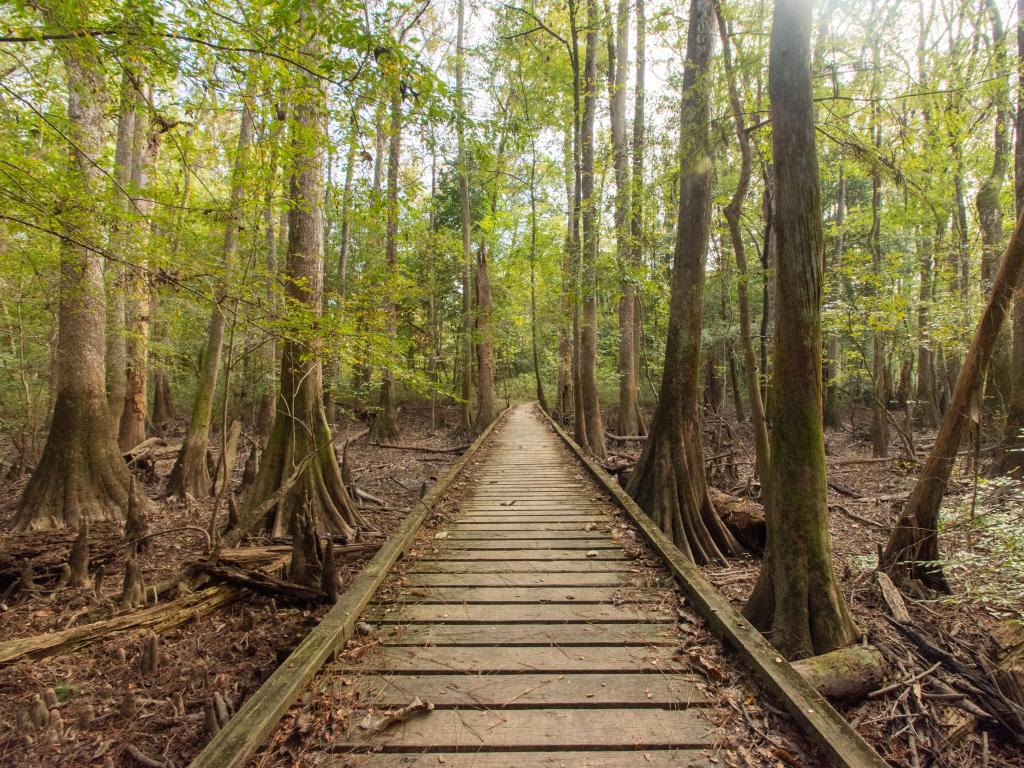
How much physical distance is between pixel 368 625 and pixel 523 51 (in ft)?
47.9

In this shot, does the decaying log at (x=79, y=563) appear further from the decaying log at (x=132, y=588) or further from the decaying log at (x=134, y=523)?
the decaying log at (x=132, y=588)

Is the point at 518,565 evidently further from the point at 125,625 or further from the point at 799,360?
the point at 125,625

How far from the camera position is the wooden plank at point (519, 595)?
3.78 m

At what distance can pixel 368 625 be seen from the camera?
333 centimetres

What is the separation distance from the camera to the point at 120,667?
3.34 metres

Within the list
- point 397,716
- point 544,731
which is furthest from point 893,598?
point 397,716

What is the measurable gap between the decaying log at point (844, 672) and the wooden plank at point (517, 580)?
54.0 inches

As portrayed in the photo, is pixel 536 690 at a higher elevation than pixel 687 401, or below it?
below

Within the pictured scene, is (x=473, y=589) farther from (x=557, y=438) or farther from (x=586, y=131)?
(x=586, y=131)

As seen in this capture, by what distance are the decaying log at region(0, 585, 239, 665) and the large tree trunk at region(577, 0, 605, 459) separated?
333 inches

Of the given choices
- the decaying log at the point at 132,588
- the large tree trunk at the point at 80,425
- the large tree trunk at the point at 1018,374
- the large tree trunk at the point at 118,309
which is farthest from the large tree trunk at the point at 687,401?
the large tree trunk at the point at 80,425

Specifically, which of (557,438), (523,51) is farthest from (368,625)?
(523,51)

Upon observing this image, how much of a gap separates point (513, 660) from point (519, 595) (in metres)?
0.93

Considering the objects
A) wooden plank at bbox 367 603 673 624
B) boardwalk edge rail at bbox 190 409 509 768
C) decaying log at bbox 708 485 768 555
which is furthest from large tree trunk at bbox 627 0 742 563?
boardwalk edge rail at bbox 190 409 509 768
